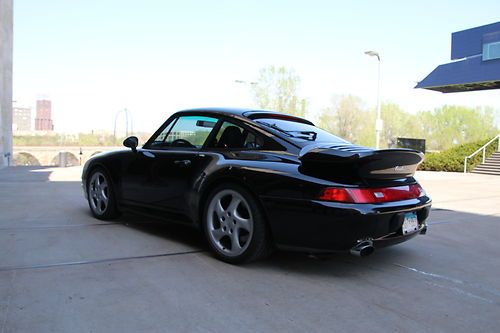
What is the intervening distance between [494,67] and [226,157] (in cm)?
2708

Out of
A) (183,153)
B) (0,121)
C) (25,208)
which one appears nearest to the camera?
(183,153)

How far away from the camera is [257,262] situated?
13.1ft

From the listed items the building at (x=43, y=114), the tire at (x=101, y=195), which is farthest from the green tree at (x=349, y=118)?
the building at (x=43, y=114)

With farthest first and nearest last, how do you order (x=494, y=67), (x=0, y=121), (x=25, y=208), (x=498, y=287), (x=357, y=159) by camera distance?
1. (x=494, y=67)
2. (x=0, y=121)
3. (x=25, y=208)
4. (x=498, y=287)
5. (x=357, y=159)

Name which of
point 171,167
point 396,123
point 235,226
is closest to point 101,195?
point 171,167

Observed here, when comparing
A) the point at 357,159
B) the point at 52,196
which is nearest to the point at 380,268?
the point at 357,159

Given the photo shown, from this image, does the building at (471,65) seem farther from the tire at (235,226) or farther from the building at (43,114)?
the building at (43,114)

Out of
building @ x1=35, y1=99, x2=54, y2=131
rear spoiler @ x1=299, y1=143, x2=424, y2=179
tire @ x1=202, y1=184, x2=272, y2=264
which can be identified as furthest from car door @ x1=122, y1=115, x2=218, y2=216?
building @ x1=35, y1=99, x2=54, y2=131

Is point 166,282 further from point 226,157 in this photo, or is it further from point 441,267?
point 441,267

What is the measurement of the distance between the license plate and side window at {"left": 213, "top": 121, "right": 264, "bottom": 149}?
1.41m

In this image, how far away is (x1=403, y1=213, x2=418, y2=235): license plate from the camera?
3750 millimetres

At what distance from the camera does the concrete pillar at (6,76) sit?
26403 mm

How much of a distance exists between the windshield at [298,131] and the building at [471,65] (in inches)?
1009

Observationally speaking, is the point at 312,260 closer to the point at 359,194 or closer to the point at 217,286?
the point at 359,194
